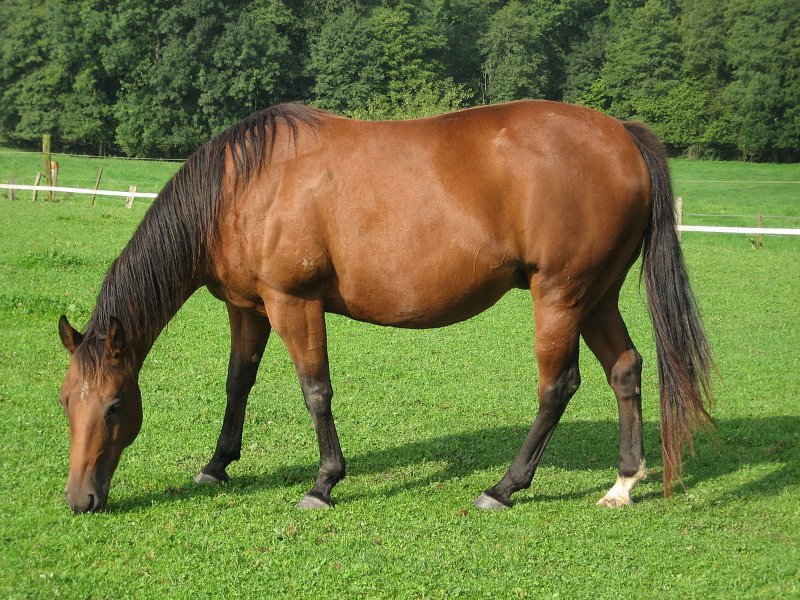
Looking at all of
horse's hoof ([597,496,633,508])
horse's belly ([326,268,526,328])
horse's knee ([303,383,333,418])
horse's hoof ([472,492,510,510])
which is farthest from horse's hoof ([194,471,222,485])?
horse's hoof ([597,496,633,508])

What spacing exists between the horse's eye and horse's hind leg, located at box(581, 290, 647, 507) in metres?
2.88

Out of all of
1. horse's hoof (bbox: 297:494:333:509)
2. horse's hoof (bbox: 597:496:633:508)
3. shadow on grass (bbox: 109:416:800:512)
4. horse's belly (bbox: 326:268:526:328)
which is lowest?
shadow on grass (bbox: 109:416:800:512)

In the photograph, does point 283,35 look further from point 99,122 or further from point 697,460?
point 697,460

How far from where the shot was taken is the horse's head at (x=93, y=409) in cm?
430

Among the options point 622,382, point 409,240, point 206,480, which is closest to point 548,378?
point 622,382

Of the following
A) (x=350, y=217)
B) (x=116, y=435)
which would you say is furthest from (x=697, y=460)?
(x=116, y=435)

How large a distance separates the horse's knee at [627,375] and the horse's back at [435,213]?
741 millimetres

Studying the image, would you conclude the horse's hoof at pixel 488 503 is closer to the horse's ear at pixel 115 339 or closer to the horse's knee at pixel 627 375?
the horse's knee at pixel 627 375

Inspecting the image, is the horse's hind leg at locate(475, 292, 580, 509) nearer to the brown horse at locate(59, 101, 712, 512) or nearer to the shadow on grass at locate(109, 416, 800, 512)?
the brown horse at locate(59, 101, 712, 512)

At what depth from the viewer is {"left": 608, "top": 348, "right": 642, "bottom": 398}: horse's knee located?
509 centimetres

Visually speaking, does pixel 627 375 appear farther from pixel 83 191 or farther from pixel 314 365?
pixel 83 191

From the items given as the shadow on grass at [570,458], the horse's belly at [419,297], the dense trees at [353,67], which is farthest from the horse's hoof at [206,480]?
the dense trees at [353,67]

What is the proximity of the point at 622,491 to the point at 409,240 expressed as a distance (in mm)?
2016

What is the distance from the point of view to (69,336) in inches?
173
